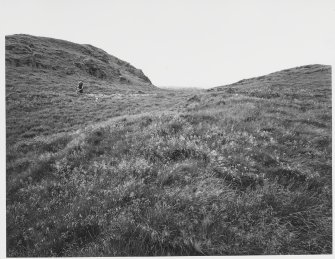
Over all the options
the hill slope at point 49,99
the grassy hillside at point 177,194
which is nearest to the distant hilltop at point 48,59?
the hill slope at point 49,99

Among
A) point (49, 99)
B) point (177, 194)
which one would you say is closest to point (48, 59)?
point (49, 99)

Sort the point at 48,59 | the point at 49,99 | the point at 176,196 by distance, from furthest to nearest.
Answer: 1. the point at 48,59
2. the point at 49,99
3. the point at 176,196

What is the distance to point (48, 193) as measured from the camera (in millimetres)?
4469

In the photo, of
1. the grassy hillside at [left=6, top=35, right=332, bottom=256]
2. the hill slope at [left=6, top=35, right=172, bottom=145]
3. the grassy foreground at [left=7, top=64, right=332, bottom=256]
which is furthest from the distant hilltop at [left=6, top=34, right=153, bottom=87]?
the grassy foreground at [left=7, top=64, right=332, bottom=256]

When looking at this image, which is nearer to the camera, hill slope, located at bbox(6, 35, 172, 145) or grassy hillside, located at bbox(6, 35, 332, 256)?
grassy hillside, located at bbox(6, 35, 332, 256)

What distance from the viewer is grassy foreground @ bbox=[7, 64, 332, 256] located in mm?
3393

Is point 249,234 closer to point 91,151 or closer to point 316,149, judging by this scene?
point 316,149

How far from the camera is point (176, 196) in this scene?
153 inches

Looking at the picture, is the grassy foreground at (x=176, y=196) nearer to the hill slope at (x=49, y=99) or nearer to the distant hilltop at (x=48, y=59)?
the hill slope at (x=49, y=99)

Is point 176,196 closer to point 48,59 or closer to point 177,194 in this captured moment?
point 177,194

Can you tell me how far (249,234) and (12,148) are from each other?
26.5 feet

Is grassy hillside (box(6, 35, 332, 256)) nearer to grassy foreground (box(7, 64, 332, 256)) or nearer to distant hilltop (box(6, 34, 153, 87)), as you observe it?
grassy foreground (box(7, 64, 332, 256))

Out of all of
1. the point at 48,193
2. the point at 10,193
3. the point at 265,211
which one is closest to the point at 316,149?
the point at 265,211

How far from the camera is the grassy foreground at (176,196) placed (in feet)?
11.1
